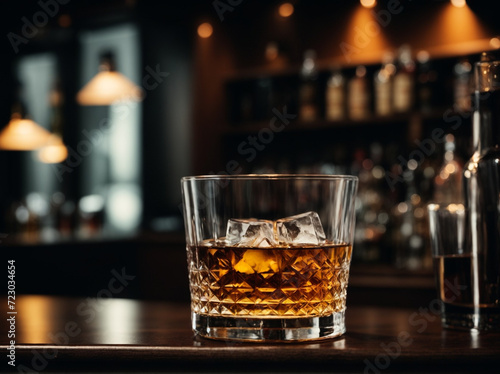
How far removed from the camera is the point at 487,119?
2.88 feet

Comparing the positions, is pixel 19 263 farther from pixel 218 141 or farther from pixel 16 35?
pixel 16 35

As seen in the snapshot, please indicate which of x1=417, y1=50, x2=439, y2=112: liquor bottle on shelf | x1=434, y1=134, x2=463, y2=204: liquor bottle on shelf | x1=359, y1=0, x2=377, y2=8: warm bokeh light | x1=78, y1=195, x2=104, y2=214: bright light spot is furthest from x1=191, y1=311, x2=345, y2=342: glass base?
x1=78, y1=195, x2=104, y2=214: bright light spot

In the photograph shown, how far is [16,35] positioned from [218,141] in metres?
2.00

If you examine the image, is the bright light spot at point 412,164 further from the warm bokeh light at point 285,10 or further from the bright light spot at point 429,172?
the warm bokeh light at point 285,10

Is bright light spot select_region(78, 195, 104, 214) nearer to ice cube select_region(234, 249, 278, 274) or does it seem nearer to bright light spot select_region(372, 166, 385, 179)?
bright light spot select_region(372, 166, 385, 179)

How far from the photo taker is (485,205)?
86 cm

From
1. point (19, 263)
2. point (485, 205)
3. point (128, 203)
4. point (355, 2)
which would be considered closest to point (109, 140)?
point (128, 203)

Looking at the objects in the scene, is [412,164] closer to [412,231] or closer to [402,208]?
[402,208]

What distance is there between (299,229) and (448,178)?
96.3 inches

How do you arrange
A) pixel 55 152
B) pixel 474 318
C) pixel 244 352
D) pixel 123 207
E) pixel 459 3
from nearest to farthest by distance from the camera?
pixel 244 352, pixel 474 318, pixel 459 3, pixel 123 207, pixel 55 152

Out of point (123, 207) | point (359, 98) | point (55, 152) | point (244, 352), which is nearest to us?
point (244, 352)

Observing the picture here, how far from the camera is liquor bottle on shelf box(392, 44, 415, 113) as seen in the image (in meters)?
3.29

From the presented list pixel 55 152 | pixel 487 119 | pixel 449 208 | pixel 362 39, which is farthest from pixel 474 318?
pixel 55 152

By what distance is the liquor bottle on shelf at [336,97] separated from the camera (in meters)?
3.53
